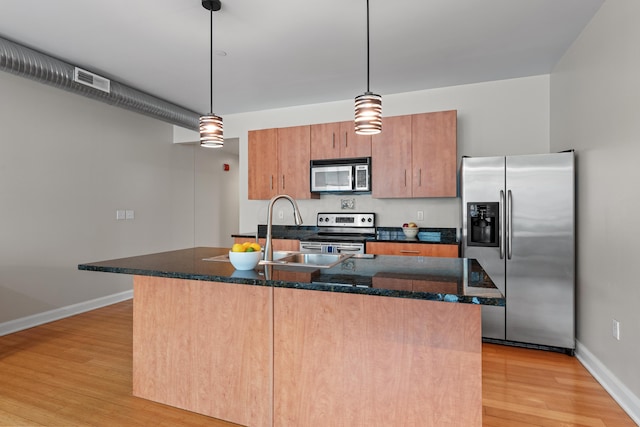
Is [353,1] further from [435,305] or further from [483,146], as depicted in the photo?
[483,146]

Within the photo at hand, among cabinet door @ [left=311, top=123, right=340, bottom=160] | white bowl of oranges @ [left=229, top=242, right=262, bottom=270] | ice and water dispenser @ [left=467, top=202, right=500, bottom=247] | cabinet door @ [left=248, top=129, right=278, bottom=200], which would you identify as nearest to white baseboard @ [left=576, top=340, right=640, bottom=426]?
ice and water dispenser @ [left=467, top=202, right=500, bottom=247]

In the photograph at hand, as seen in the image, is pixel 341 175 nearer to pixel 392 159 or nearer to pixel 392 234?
pixel 392 159

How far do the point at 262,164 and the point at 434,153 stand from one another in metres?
2.14

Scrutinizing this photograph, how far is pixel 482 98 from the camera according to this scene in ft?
13.1

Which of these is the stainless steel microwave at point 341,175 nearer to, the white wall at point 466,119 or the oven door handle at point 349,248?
the white wall at point 466,119

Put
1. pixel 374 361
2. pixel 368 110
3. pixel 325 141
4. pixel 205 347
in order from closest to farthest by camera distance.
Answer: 1. pixel 374 361
2. pixel 368 110
3. pixel 205 347
4. pixel 325 141

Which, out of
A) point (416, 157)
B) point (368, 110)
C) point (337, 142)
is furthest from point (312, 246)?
point (368, 110)

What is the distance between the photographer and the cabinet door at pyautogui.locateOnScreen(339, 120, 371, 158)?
417 centimetres

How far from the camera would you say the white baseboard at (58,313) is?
3.54 m

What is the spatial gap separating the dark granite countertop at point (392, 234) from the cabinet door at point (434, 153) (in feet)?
1.67

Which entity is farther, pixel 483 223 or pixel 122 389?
pixel 483 223

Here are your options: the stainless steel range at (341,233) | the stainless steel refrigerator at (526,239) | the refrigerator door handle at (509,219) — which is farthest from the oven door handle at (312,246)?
the refrigerator door handle at (509,219)

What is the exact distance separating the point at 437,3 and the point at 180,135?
4.23 metres

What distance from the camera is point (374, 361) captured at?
175 centimetres
